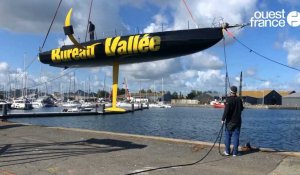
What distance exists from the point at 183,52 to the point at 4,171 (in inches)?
241

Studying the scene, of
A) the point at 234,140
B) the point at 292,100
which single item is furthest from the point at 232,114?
A: the point at 292,100

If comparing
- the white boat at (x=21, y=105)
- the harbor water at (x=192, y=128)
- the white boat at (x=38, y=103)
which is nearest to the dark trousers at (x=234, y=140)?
the harbor water at (x=192, y=128)

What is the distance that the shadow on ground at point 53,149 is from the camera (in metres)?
11.6

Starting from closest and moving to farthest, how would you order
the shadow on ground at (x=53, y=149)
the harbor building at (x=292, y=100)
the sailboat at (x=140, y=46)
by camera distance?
the shadow on ground at (x=53, y=149) → the sailboat at (x=140, y=46) → the harbor building at (x=292, y=100)

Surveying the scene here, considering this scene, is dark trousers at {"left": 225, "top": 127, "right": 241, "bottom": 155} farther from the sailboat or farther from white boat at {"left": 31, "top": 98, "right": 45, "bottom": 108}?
white boat at {"left": 31, "top": 98, "right": 45, "bottom": 108}

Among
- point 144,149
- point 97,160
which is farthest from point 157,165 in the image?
point 144,149

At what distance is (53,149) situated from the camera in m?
13.3

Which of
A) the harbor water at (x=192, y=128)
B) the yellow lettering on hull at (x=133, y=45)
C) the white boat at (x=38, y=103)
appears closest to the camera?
the yellow lettering on hull at (x=133, y=45)

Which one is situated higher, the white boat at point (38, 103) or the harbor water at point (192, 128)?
the white boat at point (38, 103)

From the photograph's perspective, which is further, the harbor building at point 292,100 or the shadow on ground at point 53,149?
the harbor building at point 292,100

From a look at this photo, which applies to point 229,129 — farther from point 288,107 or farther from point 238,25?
point 288,107

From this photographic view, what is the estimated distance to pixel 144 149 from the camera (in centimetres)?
1358

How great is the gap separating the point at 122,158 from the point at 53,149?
2.87 meters

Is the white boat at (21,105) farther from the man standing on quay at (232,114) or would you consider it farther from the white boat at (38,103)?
the man standing on quay at (232,114)
